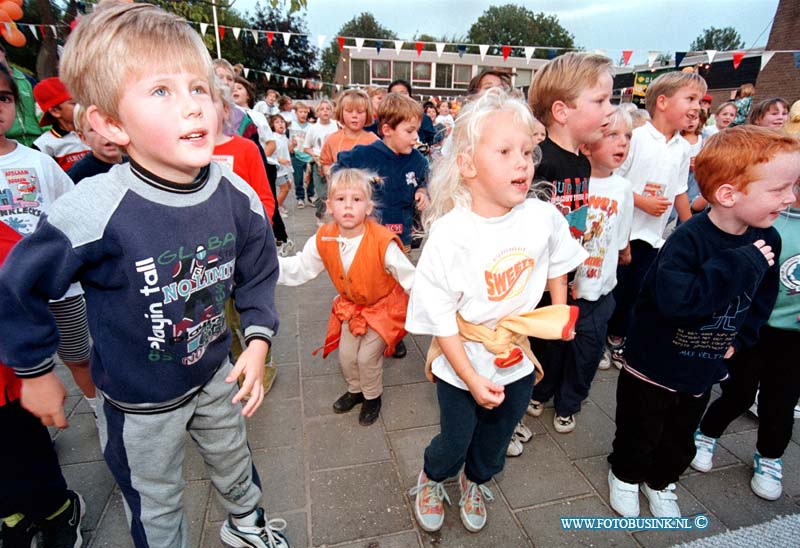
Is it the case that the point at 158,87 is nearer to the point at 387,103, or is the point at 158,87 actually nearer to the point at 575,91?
the point at 575,91

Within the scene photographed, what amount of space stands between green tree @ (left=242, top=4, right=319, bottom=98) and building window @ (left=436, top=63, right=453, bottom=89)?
12.4 meters

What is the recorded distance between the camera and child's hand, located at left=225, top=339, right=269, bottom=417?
1392mm

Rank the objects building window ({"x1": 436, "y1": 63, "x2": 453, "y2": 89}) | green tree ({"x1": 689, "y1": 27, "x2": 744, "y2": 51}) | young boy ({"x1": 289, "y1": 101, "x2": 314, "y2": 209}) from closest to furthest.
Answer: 1. young boy ({"x1": 289, "y1": 101, "x2": 314, "y2": 209})
2. building window ({"x1": 436, "y1": 63, "x2": 453, "y2": 89})
3. green tree ({"x1": 689, "y1": 27, "x2": 744, "y2": 51})

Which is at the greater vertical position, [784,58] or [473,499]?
[784,58]

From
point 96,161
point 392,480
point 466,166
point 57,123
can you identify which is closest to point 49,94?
point 57,123

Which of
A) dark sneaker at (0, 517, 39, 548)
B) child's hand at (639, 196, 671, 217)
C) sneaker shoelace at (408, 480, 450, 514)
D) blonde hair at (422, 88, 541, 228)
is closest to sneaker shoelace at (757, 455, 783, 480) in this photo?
child's hand at (639, 196, 671, 217)

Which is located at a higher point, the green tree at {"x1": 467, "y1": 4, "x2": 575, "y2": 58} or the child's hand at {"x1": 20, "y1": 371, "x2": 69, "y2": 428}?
the green tree at {"x1": 467, "y1": 4, "x2": 575, "y2": 58}

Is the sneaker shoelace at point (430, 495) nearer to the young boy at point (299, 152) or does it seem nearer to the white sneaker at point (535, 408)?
the white sneaker at point (535, 408)

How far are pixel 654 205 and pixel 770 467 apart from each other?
5.40 ft

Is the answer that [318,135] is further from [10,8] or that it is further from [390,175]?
[390,175]

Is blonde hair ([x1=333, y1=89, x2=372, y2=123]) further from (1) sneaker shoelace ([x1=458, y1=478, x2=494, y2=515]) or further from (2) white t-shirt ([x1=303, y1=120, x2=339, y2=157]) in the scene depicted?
(1) sneaker shoelace ([x1=458, y1=478, x2=494, y2=515])

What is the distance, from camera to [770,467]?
7.20ft

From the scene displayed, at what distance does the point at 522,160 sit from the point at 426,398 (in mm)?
1880

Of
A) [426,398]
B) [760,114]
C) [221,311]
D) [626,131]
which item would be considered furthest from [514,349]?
[760,114]
